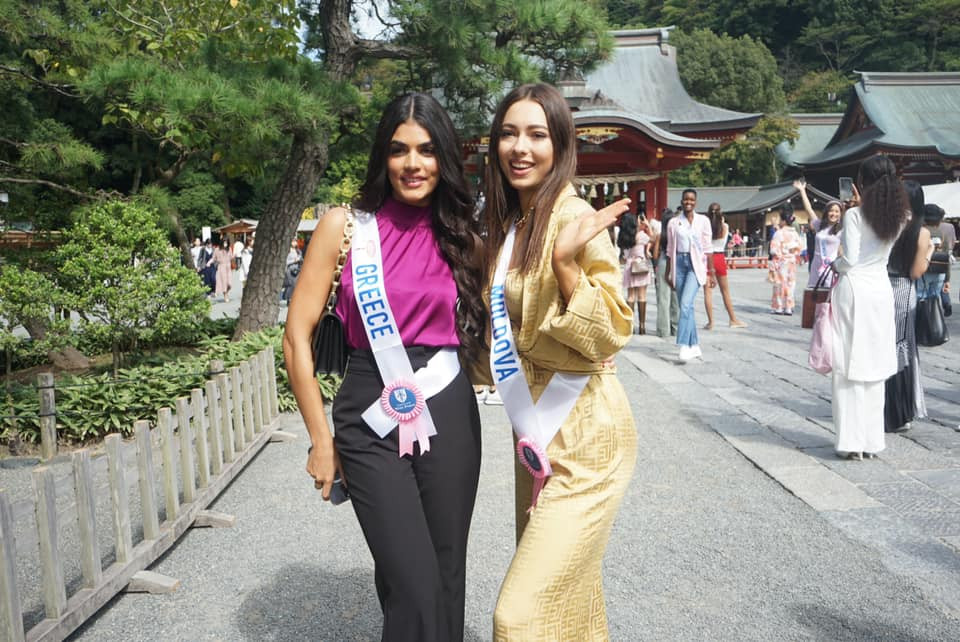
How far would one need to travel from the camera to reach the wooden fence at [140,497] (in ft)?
8.80

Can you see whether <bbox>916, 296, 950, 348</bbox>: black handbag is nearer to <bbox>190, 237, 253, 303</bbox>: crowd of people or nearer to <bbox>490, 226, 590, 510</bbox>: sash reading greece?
<bbox>490, 226, 590, 510</bbox>: sash reading greece

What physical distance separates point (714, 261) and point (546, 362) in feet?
30.8

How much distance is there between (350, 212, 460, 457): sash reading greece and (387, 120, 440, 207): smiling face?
17 centimetres

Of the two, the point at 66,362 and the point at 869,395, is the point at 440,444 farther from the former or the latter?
the point at 66,362

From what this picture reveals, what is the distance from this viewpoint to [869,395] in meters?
4.64

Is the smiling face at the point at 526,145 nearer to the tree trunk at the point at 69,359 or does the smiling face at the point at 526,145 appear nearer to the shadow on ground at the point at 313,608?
the shadow on ground at the point at 313,608

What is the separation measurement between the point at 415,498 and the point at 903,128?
33.4m

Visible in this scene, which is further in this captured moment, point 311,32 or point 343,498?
point 311,32

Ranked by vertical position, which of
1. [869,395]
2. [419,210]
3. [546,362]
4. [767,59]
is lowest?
[869,395]

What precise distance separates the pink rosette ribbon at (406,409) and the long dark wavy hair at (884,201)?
3.68 metres

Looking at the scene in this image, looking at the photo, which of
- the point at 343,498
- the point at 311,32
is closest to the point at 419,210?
the point at 343,498

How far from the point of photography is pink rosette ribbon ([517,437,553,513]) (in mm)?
1965

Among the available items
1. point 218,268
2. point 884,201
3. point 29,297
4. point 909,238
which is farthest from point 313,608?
point 218,268

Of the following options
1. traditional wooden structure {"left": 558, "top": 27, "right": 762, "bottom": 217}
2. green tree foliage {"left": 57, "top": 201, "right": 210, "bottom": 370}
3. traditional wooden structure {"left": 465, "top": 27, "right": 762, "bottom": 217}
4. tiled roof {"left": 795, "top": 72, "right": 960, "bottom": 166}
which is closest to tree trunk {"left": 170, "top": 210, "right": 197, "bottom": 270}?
green tree foliage {"left": 57, "top": 201, "right": 210, "bottom": 370}
